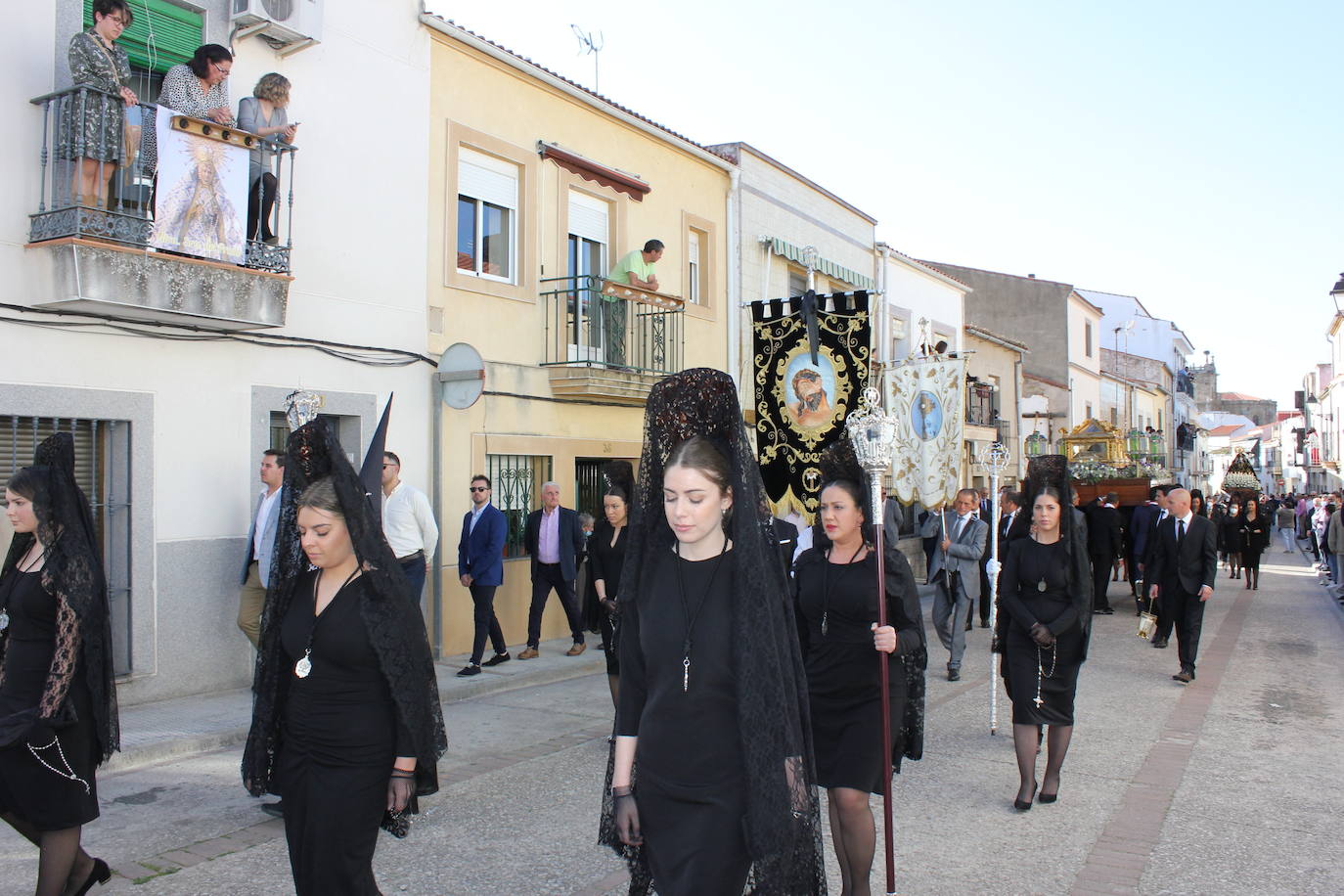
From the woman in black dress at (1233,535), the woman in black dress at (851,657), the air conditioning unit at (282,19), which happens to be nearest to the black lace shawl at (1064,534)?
the woman in black dress at (851,657)

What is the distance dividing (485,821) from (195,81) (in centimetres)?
638

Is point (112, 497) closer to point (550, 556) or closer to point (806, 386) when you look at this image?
point (550, 556)

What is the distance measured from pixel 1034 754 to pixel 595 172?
968cm

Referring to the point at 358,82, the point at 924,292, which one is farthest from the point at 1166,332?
the point at 358,82

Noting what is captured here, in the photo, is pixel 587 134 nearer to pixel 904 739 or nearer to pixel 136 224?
pixel 136 224

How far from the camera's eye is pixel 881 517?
14.3 ft

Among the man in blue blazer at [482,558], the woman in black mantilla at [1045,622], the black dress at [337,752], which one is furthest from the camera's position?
the man in blue blazer at [482,558]

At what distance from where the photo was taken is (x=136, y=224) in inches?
321

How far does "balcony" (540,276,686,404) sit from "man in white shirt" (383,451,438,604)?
4133mm

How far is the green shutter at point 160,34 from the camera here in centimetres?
873

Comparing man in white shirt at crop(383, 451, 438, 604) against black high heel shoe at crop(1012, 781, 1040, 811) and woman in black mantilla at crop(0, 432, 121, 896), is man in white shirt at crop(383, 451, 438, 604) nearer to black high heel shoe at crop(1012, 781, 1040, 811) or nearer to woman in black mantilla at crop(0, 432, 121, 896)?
woman in black mantilla at crop(0, 432, 121, 896)

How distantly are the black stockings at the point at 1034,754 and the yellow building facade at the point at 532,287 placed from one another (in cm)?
671

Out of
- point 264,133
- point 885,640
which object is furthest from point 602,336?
point 885,640

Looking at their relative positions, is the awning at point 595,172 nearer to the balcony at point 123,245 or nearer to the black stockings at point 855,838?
the balcony at point 123,245
